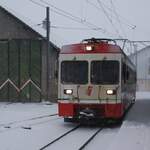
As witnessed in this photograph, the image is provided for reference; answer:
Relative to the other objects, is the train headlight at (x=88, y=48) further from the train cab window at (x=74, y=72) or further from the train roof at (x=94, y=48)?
the train cab window at (x=74, y=72)

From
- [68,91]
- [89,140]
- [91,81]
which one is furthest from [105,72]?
[89,140]

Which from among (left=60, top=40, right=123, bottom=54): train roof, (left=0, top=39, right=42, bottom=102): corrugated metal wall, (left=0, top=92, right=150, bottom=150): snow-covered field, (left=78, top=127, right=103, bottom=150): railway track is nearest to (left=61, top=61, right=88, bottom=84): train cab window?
(left=60, top=40, right=123, bottom=54): train roof

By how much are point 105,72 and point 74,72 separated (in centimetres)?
109

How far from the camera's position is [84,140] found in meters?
15.3

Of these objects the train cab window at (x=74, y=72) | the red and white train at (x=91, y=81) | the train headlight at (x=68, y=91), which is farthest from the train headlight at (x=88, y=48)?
the train headlight at (x=68, y=91)

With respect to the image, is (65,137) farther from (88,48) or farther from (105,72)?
(88,48)

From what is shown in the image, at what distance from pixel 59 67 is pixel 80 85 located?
111 cm

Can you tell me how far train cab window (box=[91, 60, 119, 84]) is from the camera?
18.6 m

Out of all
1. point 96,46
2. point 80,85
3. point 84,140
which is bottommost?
point 84,140

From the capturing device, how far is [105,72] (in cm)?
1873

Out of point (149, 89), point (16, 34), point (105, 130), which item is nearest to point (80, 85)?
point (105, 130)

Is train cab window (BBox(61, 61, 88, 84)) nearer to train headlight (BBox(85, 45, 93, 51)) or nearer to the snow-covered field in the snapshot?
train headlight (BBox(85, 45, 93, 51))

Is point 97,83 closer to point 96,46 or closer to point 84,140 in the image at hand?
point 96,46

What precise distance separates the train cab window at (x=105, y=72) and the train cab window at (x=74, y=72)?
0.28 m
